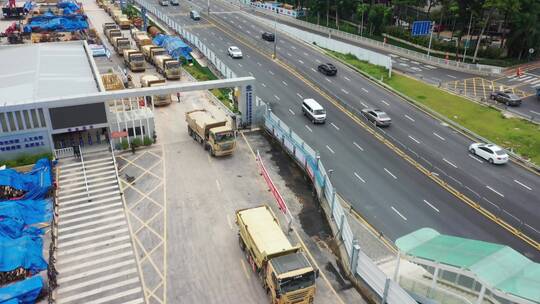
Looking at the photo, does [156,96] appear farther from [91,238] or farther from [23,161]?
[91,238]

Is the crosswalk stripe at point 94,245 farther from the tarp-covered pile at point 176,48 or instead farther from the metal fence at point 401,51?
the metal fence at point 401,51

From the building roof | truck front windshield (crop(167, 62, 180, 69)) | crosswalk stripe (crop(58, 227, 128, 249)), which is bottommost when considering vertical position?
crosswalk stripe (crop(58, 227, 128, 249))

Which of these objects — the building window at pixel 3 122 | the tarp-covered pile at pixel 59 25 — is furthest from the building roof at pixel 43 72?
the tarp-covered pile at pixel 59 25

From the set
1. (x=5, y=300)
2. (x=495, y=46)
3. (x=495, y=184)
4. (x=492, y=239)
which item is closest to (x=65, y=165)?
(x=5, y=300)

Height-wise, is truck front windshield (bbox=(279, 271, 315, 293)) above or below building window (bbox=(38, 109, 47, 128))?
below

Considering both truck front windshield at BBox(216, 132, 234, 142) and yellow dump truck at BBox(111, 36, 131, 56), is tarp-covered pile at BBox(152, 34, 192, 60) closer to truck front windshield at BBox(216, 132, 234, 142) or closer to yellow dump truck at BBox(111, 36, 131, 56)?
yellow dump truck at BBox(111, 36, 131, 56)

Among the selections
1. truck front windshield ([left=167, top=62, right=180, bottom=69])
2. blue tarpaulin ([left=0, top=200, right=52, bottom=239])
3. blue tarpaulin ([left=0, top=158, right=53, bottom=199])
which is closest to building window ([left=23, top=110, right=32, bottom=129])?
blue tarpaulin ([left=0, top=158, right=53, bottom=199])

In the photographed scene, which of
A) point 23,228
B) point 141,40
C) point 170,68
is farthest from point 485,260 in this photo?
point 141,40
